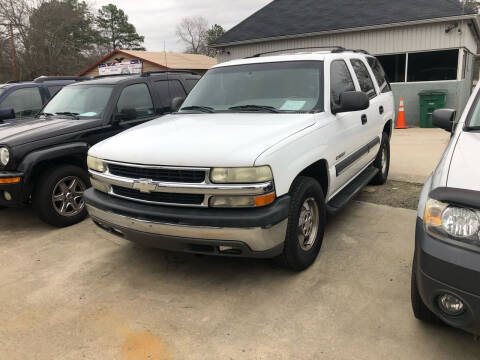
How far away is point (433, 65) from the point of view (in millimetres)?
12422

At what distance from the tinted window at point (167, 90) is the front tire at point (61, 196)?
1804 millimetres

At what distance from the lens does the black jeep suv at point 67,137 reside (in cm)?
448

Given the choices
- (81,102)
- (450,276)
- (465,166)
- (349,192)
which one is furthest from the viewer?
(81,102)

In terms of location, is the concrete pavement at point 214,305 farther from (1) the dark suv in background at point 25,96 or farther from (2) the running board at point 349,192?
(1) the dark suv in background at point 25,96

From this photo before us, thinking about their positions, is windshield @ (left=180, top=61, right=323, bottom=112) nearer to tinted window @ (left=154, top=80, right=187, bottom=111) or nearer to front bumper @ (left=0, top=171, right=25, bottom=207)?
tinted window @ (left=154, top=80, right=187, bottom=111)

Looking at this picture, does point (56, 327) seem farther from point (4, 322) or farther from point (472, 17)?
point (472, 17)

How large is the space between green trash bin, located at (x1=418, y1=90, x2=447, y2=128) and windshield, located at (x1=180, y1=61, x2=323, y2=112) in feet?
30.5

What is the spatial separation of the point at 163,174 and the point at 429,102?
36.9 feet

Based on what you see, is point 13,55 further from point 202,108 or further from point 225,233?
point 225,233

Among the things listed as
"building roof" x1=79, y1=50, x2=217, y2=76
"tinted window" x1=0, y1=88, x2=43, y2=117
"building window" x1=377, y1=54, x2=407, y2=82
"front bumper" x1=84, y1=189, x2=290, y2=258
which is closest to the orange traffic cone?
"building window" x1=377, y1=54, x2=407, y2=82

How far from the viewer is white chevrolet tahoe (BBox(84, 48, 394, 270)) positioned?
2.85m

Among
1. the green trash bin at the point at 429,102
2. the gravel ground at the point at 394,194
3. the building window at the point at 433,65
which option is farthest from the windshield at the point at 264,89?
the building window at the point at 433,65

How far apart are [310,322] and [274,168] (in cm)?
112

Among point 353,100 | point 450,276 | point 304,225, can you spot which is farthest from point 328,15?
point 450,276
